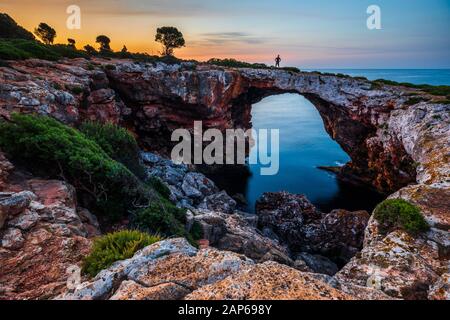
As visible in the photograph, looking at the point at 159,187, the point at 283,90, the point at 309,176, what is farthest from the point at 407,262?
the point at 309,176

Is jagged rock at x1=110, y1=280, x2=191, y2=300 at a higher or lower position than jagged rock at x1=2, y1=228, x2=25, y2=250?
higher

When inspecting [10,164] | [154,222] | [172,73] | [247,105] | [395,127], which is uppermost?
[172,73]

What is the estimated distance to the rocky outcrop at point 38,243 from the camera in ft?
16.3

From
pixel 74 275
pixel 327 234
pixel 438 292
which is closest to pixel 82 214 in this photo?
pixel 74 275

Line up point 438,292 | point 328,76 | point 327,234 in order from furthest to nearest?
point 328,76 < point 327,234 < point 438,292

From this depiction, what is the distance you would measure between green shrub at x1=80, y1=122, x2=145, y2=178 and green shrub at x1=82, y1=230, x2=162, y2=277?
9544 mm

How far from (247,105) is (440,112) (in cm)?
2494

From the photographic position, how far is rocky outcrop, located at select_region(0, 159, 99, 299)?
4.96 metres

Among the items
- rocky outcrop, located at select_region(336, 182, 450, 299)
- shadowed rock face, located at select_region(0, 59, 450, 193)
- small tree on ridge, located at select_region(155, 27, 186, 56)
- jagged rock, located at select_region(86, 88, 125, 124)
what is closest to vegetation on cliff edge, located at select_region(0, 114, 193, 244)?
shadowed rock face, located at select_region(0, 59, 450, 193)

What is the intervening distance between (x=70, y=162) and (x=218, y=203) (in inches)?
536

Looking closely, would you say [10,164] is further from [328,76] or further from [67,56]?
[328,76]

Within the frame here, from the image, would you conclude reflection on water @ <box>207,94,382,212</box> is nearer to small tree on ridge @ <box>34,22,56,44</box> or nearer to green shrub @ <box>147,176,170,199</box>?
green shrub @ <box>147,176,170,199</box>

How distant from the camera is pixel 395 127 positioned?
69.4 ft

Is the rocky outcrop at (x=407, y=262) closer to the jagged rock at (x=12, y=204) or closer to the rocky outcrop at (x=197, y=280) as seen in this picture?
the rocky outcrop at (x=197, y=280)
